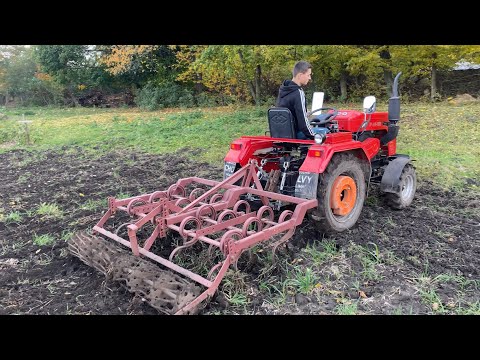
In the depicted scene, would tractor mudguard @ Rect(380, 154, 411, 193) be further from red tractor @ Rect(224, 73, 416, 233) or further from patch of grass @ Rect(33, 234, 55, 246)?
patch of grass @ Rect(33, 234, 55, 246)

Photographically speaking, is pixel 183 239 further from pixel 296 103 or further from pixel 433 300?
pixel 433 300

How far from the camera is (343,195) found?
4.59 m

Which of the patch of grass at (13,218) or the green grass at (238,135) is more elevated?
the green grass at (238,135)

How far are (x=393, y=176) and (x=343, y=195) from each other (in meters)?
0.89

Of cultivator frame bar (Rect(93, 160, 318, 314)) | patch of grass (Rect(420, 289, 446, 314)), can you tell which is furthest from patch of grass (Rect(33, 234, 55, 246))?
patch of grass (Rect(420, 289, 446, 314))

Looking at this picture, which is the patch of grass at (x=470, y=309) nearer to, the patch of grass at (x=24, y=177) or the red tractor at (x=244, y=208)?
the red tractor at (x=244, y=208)

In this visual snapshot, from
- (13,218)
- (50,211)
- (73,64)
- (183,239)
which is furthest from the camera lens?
(73,64)

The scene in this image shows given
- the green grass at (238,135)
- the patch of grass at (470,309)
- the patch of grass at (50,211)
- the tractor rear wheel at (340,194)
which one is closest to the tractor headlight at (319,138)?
the tractor rear wheel at (340,194)

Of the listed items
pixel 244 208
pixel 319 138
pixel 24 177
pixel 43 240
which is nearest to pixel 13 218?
pixel 43 240

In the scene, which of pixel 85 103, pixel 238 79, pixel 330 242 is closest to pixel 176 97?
pixel 238 79

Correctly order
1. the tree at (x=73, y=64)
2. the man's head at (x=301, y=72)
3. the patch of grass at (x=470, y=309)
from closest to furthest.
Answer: the patch of grass at (x=470, y=309)
the man's head at (x=301, y=72)
the tree at (x=73, y=64)

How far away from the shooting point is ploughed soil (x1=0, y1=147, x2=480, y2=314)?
10.7 ft

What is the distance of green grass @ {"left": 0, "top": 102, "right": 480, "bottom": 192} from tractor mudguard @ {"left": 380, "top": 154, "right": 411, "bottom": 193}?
1373mm

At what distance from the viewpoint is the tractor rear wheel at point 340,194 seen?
13.5 feet
